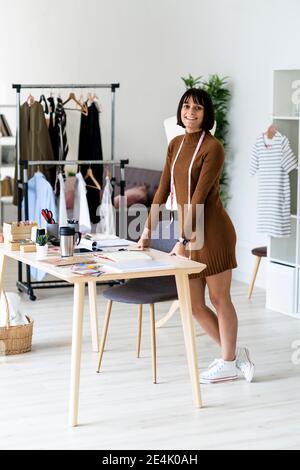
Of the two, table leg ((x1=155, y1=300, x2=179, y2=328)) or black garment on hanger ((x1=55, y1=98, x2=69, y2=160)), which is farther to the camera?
black garment on hanger ((x1=55, y1=98, x2=69, y2=160))

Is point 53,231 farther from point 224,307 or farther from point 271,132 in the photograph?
point 271,132

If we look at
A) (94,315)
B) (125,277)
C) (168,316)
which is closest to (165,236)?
(94,315)

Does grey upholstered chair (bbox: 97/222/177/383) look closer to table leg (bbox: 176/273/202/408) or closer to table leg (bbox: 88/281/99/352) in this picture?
table leg (bbox: 88/281/99/352)

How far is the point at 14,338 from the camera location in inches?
205

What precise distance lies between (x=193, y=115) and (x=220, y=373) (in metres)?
1.38

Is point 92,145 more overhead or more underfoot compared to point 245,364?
more overhead

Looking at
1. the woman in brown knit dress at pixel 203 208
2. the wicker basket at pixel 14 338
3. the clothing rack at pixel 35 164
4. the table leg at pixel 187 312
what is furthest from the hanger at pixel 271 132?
the table leg at pixel 187 312

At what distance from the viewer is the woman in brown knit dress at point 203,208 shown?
14.6 ft

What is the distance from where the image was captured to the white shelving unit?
6.38 meters

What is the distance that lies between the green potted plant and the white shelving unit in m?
2.45

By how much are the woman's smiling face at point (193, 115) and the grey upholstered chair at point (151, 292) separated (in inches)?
30.7

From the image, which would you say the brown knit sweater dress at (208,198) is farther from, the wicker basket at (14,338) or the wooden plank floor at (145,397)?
the wicker basket at (14,338)

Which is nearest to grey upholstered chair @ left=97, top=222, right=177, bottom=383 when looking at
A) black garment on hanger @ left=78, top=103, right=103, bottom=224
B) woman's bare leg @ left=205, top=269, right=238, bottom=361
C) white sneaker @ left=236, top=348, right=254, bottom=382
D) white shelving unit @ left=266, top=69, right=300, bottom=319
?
woman's bare leg @ left=205, top=269, right=238, bottom=361
